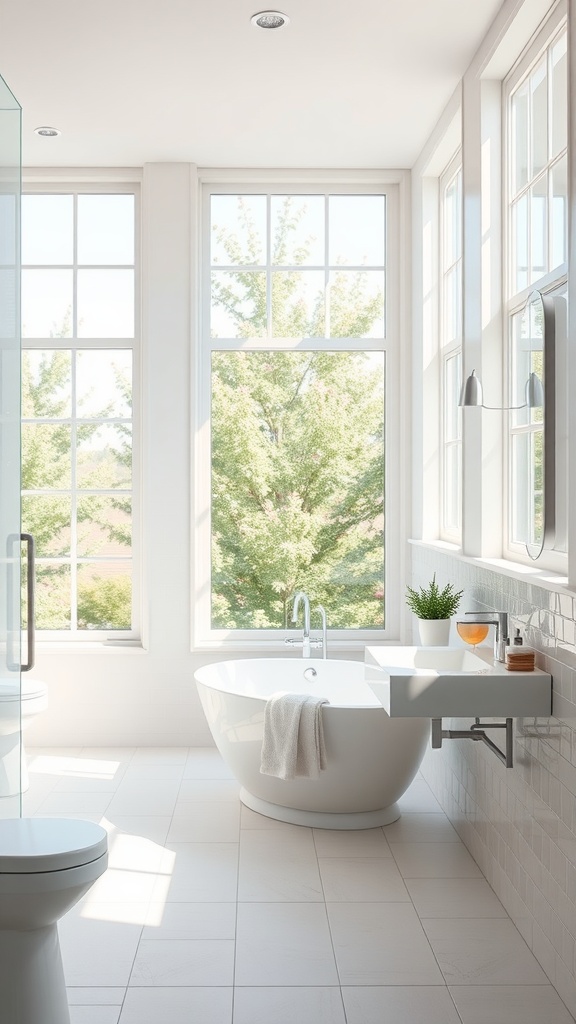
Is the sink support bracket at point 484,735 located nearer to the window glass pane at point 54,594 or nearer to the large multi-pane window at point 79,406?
the large multi-pane window at point 79,406

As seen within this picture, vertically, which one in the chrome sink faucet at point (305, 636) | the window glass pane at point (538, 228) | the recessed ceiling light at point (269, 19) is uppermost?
the recessed ceiling light at point (269, 19)

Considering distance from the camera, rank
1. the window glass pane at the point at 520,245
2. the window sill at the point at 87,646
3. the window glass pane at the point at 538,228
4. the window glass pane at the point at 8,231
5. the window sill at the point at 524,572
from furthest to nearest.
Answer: the window sill at the point at 87,646
the window glass pane at the point at 520,245
the window glass pane at the point at 538,228
the window glass pane at the point at 8,231
the window sill at the point at 524,572

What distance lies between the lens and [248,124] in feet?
15.0

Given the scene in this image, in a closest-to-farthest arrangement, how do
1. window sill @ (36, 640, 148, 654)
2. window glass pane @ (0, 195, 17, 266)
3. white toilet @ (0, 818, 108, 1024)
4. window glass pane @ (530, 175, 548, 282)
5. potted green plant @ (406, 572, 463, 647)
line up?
white toilet @ (0, 818, 108, 1024) < window glass pane @ (0, 195, 17, 266) < window glass pane @ (530, 175, 548, 282) < potted green plant @ (406, 572, 463, 647) < window sill @ (36, 640, 148, 654)

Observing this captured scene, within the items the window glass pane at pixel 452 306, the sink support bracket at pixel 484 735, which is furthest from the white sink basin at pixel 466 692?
the window glass pane at pixel 452 306

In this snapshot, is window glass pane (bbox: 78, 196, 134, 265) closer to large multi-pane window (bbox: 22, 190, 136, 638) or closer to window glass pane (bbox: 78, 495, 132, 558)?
large multi-pane window (bbox: 22, 190, 136, 638)

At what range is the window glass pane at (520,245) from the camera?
346 cm

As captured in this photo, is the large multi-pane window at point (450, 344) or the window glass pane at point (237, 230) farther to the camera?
the window glass pane at point (237, 230)

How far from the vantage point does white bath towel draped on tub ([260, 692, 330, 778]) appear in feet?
12.3

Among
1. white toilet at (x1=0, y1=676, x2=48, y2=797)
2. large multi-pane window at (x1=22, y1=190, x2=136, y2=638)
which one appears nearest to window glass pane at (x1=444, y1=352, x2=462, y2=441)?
large multi-pane window at (x1=22, y1=190, x2=136, y2=638)

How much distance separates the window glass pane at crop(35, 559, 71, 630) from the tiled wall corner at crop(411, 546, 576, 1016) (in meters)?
2.54

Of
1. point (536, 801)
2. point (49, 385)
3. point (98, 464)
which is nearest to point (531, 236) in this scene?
point (536, 801)

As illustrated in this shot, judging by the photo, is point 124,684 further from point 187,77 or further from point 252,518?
point 187,77

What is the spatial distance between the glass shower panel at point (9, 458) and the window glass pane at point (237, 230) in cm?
241
